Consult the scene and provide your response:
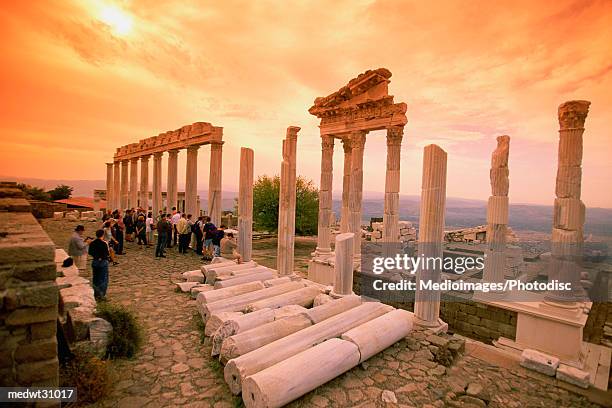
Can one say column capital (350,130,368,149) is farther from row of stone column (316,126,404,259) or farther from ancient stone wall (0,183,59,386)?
ancient stone wall (0,183,59,386)

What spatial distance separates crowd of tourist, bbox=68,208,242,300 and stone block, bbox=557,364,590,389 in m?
8.67

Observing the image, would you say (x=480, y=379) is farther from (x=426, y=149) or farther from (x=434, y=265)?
(x=426, y=149)

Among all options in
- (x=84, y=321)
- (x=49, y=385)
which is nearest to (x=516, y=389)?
(x=49, y=385)

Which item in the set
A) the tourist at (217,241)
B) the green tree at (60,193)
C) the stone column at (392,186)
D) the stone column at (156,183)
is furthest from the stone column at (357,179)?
the green tree at (60,193)

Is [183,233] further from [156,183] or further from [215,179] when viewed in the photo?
[156,183]

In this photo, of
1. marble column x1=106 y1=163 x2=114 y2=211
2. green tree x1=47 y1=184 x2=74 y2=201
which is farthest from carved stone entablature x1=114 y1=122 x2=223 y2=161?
green tree x1=47 y1=184 x2=74 y2=201

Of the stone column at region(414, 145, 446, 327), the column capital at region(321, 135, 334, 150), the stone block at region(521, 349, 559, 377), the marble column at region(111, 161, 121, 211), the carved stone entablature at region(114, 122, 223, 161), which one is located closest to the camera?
the stone block at region(521, 349, 559, 377)

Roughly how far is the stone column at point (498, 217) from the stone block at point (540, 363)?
4.42 metres

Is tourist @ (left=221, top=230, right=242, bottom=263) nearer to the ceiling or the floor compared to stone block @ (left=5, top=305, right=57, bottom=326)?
nearer to the floor

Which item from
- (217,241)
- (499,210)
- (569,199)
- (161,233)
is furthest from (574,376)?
(161,233)

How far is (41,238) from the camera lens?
3.72 m

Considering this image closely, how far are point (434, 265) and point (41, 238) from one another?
6.61 metres

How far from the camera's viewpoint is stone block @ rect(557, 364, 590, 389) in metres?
5.18

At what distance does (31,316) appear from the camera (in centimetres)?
317
